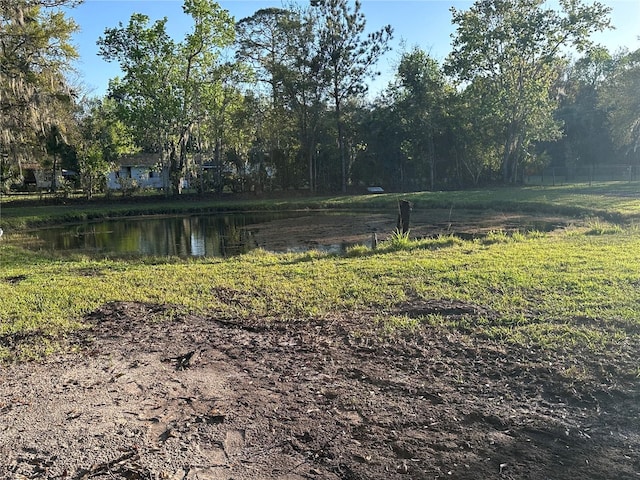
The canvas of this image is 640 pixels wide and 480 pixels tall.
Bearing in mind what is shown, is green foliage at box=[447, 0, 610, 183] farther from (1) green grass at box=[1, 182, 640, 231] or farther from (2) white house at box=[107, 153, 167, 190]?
(2) white house at box=[107, 153, 167, 190]

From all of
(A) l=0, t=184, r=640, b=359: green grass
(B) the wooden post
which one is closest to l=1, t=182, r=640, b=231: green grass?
(B) the wooden post

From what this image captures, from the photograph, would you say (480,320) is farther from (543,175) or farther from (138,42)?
(543,175)

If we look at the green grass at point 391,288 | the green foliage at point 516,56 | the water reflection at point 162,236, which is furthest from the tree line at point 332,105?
the green grass at point 391,288

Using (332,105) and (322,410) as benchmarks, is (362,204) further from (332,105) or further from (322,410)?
(322,410)

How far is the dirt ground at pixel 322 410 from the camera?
285 cm

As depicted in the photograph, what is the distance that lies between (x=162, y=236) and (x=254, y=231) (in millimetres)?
3381

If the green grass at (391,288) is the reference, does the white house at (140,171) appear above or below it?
above

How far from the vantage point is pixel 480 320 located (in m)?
5.04

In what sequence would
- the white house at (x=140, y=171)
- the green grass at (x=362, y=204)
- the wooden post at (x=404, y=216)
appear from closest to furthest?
the wooden post at (x=404, y=216)
the green grass at (x=362, y=204)
the white house at (x=140, y=171)

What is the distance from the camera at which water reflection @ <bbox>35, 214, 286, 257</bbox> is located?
14.2 m

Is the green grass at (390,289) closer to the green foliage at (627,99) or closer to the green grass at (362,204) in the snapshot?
the green grass at (362,204)

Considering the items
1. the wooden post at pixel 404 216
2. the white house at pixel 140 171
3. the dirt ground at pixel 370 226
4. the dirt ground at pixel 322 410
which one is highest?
the white house at pixel 140 171

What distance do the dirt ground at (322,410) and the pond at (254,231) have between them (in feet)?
24.6

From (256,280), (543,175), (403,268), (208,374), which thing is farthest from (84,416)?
(543,175)
